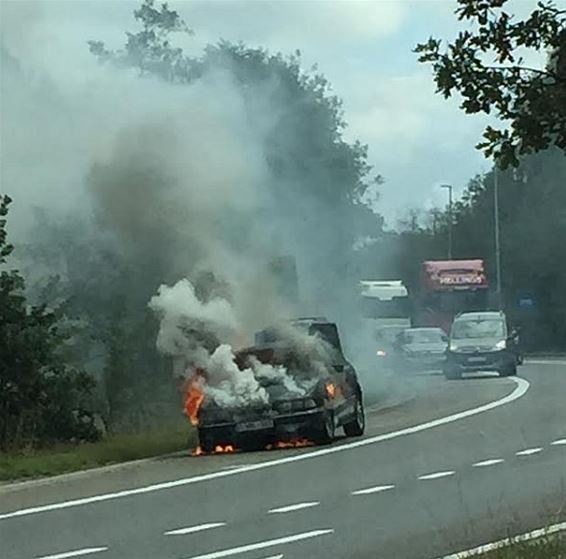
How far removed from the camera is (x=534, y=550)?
10953 millimetres

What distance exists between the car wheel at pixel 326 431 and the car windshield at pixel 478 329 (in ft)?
86.2

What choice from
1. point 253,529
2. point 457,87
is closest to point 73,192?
point 253,529

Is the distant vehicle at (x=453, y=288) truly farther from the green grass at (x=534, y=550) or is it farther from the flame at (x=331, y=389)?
the green grass at (x=534, y=550)

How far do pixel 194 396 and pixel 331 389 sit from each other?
207 centimetres

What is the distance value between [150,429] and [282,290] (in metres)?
4.20

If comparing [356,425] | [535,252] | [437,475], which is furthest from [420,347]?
[437,475]

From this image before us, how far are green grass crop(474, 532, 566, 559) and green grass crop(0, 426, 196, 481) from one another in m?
11.1

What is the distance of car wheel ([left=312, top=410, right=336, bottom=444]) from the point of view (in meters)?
25.2

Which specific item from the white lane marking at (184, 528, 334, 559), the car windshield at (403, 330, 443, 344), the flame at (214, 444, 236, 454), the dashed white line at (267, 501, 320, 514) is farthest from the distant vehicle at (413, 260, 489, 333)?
Answer: the white lane marking at (184, 528, 334, 559)

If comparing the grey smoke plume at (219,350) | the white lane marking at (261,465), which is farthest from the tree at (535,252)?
the grey smoke plume at (219,350)

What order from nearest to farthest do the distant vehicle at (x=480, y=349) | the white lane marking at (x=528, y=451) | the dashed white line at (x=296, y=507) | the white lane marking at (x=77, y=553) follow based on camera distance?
1. the white lane marking at (x=77, y=553)
2. the dashed white line at (x=296, y=507)
3. the white lane marking at (x=528, y=451)
4. the distant vehicle at (x=480, y=349)

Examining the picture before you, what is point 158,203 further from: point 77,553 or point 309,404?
point 77,553

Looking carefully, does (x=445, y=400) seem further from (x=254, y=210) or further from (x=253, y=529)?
(x=253, y=529)

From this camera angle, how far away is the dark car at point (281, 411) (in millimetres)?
24734
